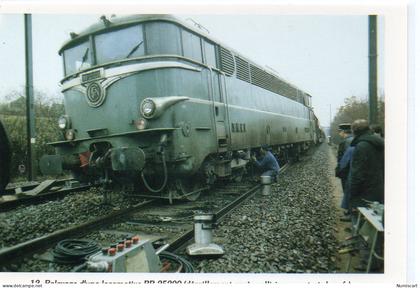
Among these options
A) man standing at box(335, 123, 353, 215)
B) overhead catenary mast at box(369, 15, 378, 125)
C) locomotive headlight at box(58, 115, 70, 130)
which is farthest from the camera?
locomotive headlight at box(58, 115, 70, 130)

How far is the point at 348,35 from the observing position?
4125mm

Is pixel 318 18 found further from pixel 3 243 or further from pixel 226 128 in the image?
pixel 3 243

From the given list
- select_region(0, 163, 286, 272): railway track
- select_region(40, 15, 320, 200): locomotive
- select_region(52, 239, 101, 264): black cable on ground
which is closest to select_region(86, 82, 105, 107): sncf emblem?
select_region(40, 15, 320, 200): locomotive

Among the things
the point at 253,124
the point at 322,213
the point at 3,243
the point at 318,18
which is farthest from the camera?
the point at 253,124

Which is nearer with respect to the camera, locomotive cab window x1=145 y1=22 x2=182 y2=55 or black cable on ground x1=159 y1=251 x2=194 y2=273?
black cable on ground x1=159 y1=251 x2=194 y2=273

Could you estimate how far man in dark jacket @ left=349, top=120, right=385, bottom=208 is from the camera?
11.4 feet

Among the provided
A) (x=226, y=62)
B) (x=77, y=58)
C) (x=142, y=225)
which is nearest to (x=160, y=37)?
(x=77, y=58)

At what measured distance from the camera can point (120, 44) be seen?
4484mm

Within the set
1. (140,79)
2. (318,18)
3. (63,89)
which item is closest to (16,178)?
(63,89)

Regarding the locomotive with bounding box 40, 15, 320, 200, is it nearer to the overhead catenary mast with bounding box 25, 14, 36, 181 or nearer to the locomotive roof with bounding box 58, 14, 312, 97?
the locomotive roof with bounding box 58, 14, 312, 97

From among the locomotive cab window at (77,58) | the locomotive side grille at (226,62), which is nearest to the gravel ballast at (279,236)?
the locomotive side grille at (226,62)

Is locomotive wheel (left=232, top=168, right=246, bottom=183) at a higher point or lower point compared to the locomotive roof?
lower

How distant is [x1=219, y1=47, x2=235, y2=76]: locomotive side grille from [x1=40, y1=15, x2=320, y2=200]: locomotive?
0.27 feet

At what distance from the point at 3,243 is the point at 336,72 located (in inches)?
179
